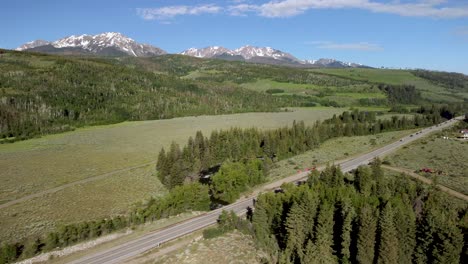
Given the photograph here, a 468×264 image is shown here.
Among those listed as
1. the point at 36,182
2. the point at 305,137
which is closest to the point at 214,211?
the point at 36,182

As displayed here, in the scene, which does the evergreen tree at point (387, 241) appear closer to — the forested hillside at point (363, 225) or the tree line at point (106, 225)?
the forested hillside at point (363, 225)

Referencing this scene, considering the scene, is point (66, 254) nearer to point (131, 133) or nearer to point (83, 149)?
point (83, 149)

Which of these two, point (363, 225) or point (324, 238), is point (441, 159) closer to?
point (363, 225)

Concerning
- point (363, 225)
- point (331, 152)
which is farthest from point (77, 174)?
point (331, 152)

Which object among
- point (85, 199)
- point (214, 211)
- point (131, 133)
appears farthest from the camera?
point (131, 133)

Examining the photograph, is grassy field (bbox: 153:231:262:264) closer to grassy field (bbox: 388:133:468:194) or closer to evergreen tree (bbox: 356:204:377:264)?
evergreen tree (bbox: 356:204:377:264)

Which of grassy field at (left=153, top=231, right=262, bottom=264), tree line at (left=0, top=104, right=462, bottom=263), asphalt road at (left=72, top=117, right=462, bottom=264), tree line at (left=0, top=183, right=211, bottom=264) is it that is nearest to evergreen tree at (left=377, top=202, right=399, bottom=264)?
tree line at (left=0, top=104, right=462, bottom=263)

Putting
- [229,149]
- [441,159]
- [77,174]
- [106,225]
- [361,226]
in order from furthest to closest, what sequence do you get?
[229,149], [77,174], [441,159], [106,225], [361,226]

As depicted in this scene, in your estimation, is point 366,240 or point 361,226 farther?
point 361,226
